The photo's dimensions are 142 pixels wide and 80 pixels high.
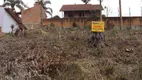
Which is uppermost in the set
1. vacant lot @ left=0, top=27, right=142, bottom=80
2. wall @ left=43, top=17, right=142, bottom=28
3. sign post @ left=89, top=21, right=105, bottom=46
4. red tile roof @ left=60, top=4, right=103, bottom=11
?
red tile roof @ left=60, top=4, right=103, bottom=11

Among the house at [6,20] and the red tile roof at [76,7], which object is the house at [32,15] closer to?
the house at [6,20]

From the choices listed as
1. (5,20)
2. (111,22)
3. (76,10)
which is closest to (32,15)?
(5,20)

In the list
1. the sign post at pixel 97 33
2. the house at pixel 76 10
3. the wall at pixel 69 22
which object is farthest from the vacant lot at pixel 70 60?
the house at pixel 76 10

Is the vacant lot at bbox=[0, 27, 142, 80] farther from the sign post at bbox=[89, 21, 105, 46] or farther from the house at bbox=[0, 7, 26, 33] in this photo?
the house at bbox=[0, 7, 26, 33]

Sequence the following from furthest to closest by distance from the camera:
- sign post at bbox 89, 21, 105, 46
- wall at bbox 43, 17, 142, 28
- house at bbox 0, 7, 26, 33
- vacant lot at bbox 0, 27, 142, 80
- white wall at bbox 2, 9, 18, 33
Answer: white wall at bbox 2, 9, 18, 33 < house at bbox 0, 7, 26, 33 < wall at bbox 43, 17, 142, 28 < sign post at bbox 89, 21, 105, 46 < vacant lot at bbox 0, 27, 142, 80

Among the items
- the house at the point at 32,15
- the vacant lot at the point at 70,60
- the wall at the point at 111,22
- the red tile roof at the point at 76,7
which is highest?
the red tile roof at the point at 76,7

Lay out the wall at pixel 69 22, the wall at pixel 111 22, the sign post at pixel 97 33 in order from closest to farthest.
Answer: the sign post at pixel 97 33 < the wall at pixel 111 22 < the wall at pixel 69 22

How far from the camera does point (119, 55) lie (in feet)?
26.8

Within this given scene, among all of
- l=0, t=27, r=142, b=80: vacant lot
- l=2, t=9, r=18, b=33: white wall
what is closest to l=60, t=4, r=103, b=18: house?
l=2, t=9, r=18, b=33: white wall

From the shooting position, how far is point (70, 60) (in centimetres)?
755

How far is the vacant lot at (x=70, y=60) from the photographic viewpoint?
6.91 meters

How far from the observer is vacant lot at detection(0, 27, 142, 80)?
691cm

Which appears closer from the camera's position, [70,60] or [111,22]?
[70,60]

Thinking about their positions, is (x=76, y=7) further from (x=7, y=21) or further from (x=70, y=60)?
(x=70, y=60)
